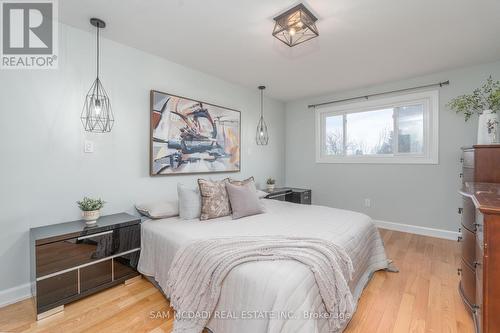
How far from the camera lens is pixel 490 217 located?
1136 mm

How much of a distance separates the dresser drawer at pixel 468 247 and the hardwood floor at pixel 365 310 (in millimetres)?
404

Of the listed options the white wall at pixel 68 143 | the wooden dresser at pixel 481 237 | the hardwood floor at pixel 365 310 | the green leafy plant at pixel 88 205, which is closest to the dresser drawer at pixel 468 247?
the wooden dresser at pixel 481 237

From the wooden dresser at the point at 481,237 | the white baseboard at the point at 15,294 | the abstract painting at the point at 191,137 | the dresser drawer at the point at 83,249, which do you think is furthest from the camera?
the abstract painting at the point at 191,137

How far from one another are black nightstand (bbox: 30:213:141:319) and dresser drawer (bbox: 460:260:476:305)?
2.71 meters

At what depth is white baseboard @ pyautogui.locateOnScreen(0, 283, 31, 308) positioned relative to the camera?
1835 millimetres

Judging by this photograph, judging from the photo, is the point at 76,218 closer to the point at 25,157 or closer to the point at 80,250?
the point at 80,250

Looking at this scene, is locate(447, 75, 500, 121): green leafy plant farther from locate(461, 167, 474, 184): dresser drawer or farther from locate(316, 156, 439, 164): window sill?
locate(461, 167, 474, 184): dresser drawer

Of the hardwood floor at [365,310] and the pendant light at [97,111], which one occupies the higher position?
the pendant light at [97,111]

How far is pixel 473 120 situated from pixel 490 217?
109 inches

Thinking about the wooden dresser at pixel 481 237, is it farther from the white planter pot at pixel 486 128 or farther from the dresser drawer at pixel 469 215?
the white planter pot at pixel 486 128

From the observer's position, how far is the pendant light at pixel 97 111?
88.4 inches

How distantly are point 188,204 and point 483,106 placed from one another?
3.77 metres

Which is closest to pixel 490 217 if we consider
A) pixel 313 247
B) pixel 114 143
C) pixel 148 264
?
pixel 313 247

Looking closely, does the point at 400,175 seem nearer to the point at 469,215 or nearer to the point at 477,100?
the point at 477,100
